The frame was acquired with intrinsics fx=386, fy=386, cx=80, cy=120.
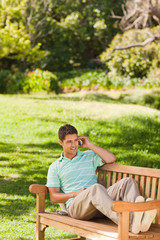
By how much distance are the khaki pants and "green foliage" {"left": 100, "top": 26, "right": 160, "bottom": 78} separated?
48.2ft

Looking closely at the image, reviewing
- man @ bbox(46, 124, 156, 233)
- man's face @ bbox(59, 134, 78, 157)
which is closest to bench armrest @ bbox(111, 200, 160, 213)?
man @ bbox(46, 124, 156, 233)

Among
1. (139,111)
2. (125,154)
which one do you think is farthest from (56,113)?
(125,154)

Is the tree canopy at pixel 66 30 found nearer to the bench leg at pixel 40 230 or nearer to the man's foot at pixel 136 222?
the bench leg at pixel 40 230

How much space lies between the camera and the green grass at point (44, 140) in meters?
5.50

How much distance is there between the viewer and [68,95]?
1733 centimetres

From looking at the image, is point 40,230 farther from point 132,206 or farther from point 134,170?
point 132,206

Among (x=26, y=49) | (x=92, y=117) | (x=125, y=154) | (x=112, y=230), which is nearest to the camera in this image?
(x=112, y=230)

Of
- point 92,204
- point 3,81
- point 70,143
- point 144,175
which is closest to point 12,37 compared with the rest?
point 3,81

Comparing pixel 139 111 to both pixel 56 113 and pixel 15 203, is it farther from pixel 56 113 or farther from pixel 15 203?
pixel 15 203

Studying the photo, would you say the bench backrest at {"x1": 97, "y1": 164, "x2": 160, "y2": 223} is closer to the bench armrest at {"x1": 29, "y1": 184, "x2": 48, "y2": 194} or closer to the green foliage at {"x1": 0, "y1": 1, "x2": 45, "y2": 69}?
the bench armrest at {"x1": 29, "y1": 184, "x2": 48, "y2": 194}

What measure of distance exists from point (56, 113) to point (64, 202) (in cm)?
734

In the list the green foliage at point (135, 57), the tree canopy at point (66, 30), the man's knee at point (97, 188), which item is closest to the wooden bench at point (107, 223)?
the man's knee at point (97, 188)

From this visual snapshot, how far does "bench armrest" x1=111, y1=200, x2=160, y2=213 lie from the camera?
2965mm

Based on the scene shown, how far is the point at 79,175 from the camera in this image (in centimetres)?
399
